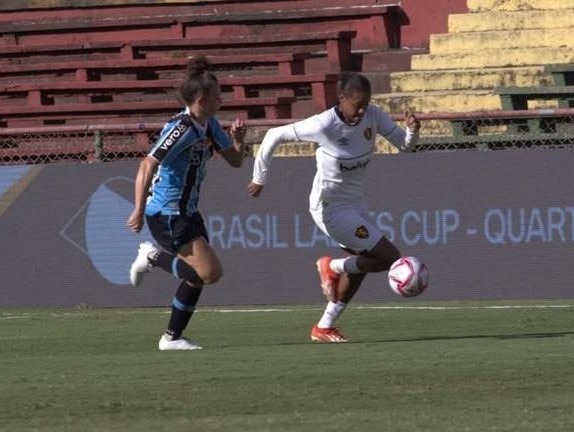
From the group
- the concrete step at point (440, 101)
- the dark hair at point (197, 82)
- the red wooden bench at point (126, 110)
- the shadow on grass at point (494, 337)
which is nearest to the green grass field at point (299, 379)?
the shadow on grass at point (494, 337)

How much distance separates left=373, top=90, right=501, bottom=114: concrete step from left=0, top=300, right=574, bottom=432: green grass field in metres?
7.73

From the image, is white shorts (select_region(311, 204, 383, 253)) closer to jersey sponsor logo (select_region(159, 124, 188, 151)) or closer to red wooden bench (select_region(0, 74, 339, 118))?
jersey sponsor logo (select_region(159, 124, 188, 151))

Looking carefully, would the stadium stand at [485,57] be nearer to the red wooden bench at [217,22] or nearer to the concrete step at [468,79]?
the concrete step at [468,79]

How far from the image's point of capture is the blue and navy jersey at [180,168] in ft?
34.2

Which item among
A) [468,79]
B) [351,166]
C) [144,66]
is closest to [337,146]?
[351,166]

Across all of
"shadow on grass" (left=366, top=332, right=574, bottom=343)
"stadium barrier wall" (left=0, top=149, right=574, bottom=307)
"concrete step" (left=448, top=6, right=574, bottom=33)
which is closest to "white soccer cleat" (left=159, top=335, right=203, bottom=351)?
"shadow on grass" (left=366, top=332, right=574, bottom=343)

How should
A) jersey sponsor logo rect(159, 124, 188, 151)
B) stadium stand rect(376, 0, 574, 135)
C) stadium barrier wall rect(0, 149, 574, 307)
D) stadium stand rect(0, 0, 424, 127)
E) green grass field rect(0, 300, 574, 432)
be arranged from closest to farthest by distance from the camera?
green grass field rect(0, 300, 574, 432), jersey sponsor logo rect(159, 124, 188, 151), stadium barrier wall rect(0, 149, 574, 307), stadium stand rect(376, 0, 574, 135), stadium stand rect(0, 0, 424, 127)

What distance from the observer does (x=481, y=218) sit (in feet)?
52.4

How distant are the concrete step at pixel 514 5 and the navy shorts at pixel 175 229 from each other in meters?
12.2

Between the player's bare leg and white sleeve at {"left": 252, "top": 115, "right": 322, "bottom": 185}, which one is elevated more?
white sleeve at {"left": 252, "top": 115, "right": 322, "bottom": 185}

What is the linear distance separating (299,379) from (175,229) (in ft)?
7.75

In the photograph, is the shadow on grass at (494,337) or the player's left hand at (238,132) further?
the shadow on grass at (494,337)

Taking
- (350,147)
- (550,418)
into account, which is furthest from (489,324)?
(550,418)

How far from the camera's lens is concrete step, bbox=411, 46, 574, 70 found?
68.6 ft
